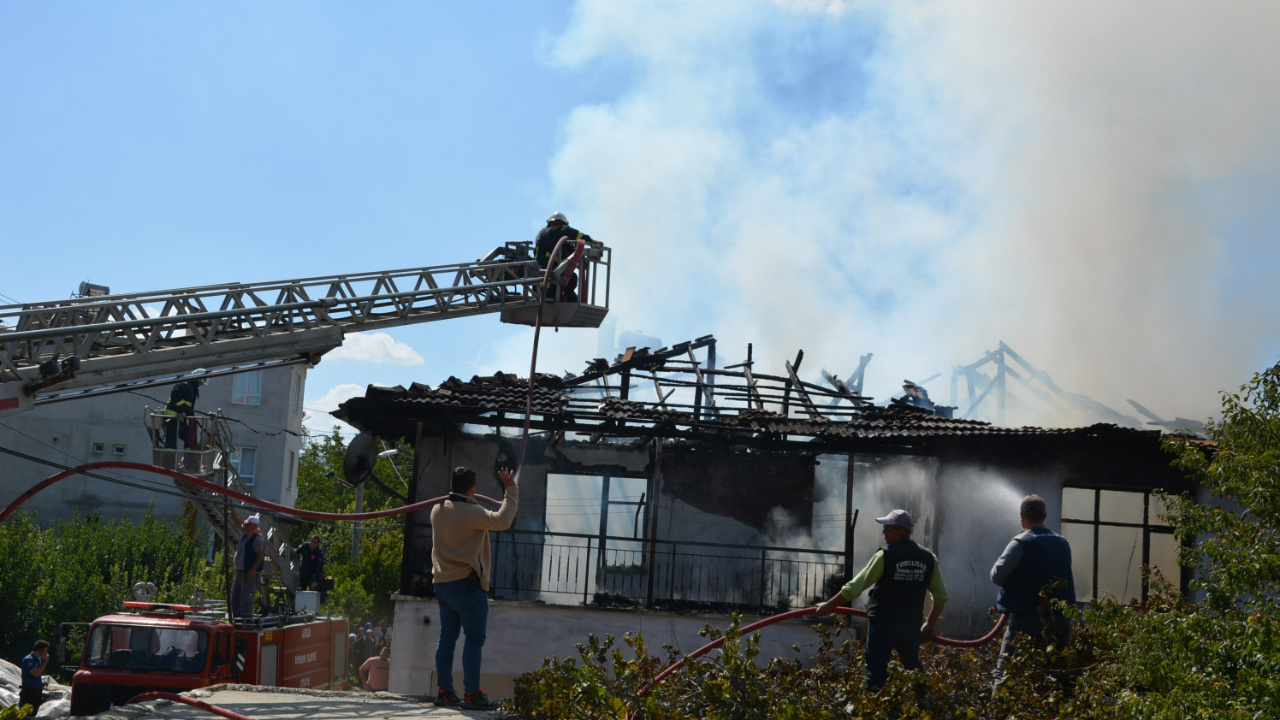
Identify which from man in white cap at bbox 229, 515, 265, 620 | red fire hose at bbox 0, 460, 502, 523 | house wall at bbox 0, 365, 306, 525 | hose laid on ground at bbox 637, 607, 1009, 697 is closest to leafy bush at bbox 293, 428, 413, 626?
house wall at bbox 0, 365, 306, 525

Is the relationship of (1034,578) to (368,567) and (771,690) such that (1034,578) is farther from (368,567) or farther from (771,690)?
(368,567)

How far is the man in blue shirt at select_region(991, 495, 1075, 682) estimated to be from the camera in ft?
23.8

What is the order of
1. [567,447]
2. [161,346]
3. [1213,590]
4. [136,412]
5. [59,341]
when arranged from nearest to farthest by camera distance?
1. [1213,590]
2. [59,341]
3. [161,346]
4. [567,447]
5. [136,412]

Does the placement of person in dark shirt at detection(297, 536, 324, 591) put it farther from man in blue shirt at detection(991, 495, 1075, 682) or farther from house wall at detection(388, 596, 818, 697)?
man in blue shirt at detection(991, 495, 1075, 682)

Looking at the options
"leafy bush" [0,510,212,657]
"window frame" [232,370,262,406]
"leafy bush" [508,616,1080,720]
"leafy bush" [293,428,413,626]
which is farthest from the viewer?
"window frame" [232,370,262,406]

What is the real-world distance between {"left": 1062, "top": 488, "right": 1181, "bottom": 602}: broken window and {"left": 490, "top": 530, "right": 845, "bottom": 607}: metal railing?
3621 millimetres

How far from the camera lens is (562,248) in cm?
1697

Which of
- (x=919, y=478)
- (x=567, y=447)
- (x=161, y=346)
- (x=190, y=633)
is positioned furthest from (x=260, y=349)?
(x=919, y=478)

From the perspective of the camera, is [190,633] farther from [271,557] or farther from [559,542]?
[559,542]

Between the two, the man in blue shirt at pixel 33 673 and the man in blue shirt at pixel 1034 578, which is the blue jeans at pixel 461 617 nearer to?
the man in blue shirt at pixel 1034 578

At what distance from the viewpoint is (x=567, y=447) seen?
17.2 m

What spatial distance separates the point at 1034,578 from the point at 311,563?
11787 mm

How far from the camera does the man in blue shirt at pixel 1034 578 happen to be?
7250 millimetres

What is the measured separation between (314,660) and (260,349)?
3.94 metres
